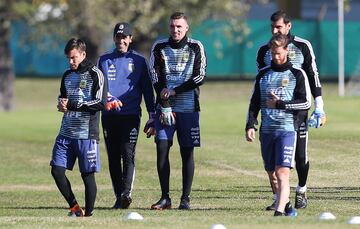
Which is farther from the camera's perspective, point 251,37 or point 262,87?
point 251,37

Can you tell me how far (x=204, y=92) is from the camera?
47688 millimetres

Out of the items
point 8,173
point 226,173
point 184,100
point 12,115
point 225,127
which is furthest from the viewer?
point 12,115

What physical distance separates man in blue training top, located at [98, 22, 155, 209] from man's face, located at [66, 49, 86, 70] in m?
1.38

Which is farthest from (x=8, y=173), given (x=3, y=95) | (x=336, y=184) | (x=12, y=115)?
(x=3, y=95)

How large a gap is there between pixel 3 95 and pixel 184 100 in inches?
1357

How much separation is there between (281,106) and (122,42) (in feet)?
8.85

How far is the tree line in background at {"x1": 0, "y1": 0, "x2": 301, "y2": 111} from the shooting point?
145 ft

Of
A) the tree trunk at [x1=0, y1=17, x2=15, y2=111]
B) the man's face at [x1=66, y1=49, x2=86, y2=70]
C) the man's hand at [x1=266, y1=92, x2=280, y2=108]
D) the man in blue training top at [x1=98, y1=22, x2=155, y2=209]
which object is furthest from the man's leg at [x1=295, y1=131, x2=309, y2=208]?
the tree trunk at [x1=0, y1=17, x2=15, y2=111]

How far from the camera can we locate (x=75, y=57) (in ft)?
41.1

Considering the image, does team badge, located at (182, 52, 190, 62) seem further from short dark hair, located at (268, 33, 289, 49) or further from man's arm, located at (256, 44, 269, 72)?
short dark hair, located at (268, 33, 289, 49)

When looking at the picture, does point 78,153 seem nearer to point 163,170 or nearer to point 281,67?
point 163,170

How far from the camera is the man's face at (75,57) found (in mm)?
12492

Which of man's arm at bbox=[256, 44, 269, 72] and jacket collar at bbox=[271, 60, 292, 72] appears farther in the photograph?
man's arm at bbox=[256, 44, 269, 72]

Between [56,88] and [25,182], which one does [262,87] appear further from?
[56,88]
